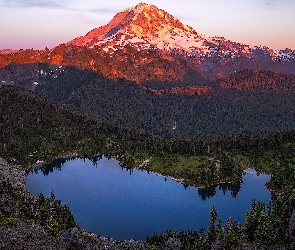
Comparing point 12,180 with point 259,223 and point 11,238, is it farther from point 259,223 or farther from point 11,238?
point 259,223

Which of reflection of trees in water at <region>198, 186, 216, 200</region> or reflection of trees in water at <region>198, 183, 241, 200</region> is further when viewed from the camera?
reflection of trees in water at <region>198, 183, 241, 200</region>

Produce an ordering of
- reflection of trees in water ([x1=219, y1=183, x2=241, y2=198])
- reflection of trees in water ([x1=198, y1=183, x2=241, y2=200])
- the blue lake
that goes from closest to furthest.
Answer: the blue lake, reflection of trees in water ([x1=198, y1=183, x2=241, y2=200]), reflection of trees in water ([x1=219, y1=183, x2=241, y2=198])

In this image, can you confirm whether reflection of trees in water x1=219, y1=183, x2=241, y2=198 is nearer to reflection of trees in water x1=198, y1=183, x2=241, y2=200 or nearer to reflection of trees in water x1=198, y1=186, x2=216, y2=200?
reflection of trees in water x1=198, y1=183, x2=241, y2=200

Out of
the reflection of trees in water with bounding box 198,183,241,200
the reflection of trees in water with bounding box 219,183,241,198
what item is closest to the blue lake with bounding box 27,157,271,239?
the reflection of trees in water with bounding box 198,183,241,200

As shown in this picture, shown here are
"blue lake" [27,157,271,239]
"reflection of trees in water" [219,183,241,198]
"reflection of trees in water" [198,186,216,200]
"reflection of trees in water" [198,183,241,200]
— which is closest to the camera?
"blue lake" [27,157,271,239]

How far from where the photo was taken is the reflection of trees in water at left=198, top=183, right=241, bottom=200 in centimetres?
16300

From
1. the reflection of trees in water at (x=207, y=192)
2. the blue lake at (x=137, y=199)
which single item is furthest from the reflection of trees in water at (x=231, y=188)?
the reflection of trees in water at (x=207, y=192)

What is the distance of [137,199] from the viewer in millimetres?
157375

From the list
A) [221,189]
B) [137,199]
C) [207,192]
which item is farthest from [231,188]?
[137,199]

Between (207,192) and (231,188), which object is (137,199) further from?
(231,188)

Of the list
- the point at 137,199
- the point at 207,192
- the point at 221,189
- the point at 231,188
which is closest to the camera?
the point at 137,199

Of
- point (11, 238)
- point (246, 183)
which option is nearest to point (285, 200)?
point (246, 183)

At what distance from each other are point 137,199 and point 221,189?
41608 millimetres

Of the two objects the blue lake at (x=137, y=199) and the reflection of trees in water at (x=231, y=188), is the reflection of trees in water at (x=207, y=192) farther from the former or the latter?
the reflection of trees in water at (x=231, y=188)
